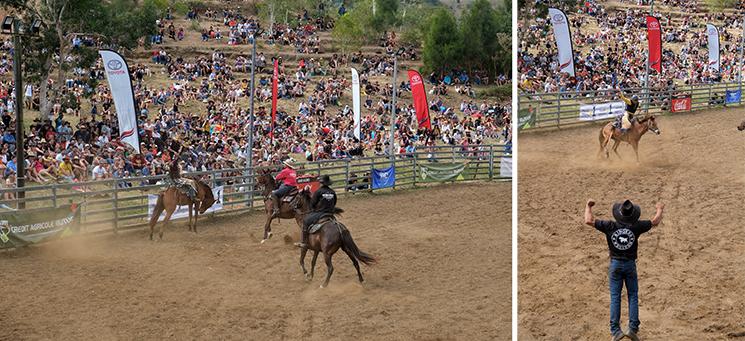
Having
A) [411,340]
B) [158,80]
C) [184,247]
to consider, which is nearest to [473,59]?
[158,80]

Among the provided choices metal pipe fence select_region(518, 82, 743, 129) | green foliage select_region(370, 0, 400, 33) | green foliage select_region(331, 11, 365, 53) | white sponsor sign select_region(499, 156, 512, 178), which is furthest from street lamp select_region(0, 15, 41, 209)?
green foliage select_region(370, 0, 400, 33)

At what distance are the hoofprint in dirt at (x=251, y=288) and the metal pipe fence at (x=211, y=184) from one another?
0.65 meters

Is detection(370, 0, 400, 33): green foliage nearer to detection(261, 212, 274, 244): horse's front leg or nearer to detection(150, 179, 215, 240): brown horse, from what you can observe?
detection(150, 179, 215, 240): brown horse

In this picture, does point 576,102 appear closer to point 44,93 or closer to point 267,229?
point 267,229

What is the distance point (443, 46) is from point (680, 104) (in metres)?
17.1

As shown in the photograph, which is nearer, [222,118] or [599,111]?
[599,111]

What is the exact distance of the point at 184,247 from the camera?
542 inches

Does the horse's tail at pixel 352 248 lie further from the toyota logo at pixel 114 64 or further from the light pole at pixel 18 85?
the toyota logo at pixel 114 64

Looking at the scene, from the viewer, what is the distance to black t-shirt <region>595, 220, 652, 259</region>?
6867mm

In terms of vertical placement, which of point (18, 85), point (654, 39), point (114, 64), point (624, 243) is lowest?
point (624, 243)

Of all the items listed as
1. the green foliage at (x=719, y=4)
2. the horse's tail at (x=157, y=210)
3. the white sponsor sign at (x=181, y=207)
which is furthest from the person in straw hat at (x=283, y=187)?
the green foliage at (x=719, y=4)

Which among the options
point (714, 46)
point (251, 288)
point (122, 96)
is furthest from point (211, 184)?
point (714, 46)

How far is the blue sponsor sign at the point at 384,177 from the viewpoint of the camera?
840 inches

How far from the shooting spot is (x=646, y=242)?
1076 cm
